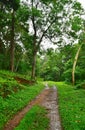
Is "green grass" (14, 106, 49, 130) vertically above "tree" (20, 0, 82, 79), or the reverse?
"tree" (20, 0, 82, 79)

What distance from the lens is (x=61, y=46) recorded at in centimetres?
4384

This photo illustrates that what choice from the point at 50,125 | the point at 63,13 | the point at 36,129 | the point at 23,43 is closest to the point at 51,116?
the point at 50,125

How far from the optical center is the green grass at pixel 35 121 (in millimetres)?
11956

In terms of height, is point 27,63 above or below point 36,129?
above

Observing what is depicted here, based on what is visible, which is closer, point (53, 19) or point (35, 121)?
point (35, 121)

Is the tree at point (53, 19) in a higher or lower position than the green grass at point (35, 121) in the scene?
higher

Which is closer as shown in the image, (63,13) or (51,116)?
(51,116)

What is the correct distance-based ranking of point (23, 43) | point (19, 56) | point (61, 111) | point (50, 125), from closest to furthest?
point (50, 125) < point (61, 111) < point (23, 43) < point (19, 56)

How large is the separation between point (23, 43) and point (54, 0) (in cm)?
1146

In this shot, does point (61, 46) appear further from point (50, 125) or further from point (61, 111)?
point (50, 125)

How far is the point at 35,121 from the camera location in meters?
13.2

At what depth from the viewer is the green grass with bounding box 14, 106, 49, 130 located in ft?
39.2

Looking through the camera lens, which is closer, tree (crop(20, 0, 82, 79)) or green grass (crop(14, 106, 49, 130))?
green grass (crop(14, 106, 49, 130))

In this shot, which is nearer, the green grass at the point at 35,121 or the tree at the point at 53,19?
the green grass at the point at 35,121
